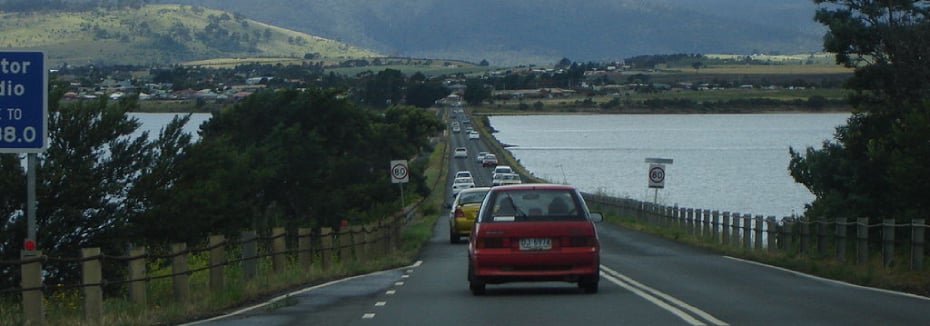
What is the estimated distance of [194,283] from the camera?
73.3ft

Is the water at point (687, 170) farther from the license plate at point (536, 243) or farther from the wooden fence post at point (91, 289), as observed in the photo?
the wooden fence post at point (91, 289)

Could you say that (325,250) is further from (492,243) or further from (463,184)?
(463,184)

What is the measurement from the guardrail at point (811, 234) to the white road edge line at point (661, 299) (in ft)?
13.5

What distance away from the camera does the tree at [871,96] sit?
1436 inches

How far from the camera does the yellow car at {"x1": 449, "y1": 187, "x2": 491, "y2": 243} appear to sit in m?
38.4

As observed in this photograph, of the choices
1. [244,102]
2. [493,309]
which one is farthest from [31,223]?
[244,102]

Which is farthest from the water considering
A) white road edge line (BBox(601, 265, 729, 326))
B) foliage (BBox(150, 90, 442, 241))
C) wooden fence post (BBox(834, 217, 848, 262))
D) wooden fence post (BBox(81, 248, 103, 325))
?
wooden fence post (BBox(81, 248, 103, 325))

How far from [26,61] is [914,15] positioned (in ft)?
100

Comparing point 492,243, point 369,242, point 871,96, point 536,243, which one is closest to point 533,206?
point 536,243

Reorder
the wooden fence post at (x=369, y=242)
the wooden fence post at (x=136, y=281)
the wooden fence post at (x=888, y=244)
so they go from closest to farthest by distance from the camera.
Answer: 1. the wooden fence post at (x=136, y=281)
2. the wooden fence post at (x=888, y=244)
3. the wooden fence post at (x=369, y=242)

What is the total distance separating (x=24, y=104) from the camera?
14.5 m

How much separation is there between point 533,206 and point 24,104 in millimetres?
7635

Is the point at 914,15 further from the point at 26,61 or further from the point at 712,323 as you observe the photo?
the point at 26,61

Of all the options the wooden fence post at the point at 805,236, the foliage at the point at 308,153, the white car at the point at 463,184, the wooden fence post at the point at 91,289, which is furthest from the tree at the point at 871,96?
the white car at the point at 463,184
